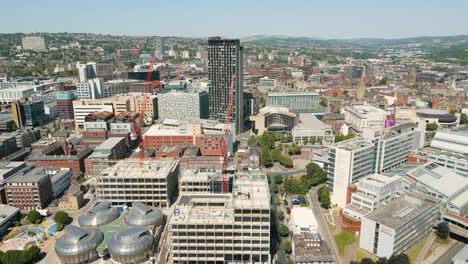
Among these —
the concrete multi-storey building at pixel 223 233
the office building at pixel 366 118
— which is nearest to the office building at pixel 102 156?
the concrete multi-storey building at pixel 223 233

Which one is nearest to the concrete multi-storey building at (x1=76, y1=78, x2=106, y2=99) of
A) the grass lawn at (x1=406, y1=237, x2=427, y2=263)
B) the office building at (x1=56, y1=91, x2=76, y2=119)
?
the office building at (x1=56, y1=91, x2=76, y2=119)

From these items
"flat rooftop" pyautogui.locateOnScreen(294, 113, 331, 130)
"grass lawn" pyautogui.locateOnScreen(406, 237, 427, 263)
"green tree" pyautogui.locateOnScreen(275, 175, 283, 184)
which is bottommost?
"grass lawn" pyautogui.locateOnScreen(406, 237, 427, 263)

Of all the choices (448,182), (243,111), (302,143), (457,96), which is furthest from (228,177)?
(457,96)

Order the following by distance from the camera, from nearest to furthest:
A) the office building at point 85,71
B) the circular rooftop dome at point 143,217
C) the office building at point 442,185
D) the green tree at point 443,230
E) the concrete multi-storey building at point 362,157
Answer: the green tree at point 443,230 → the circular rooftop dome at point 143,217 → the office building at point 442,185 → the concrete multi-storey building at point 362,157 → the office building at point 85,71

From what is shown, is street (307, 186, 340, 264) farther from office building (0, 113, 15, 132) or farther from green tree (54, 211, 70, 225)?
office building (0, 113, 15, 132)

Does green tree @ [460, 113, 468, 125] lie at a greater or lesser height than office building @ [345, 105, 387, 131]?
lesser

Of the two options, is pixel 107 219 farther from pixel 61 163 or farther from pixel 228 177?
pixel 61 163

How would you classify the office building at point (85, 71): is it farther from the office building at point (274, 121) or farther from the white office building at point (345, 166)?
the white office building at point (345, 166)
